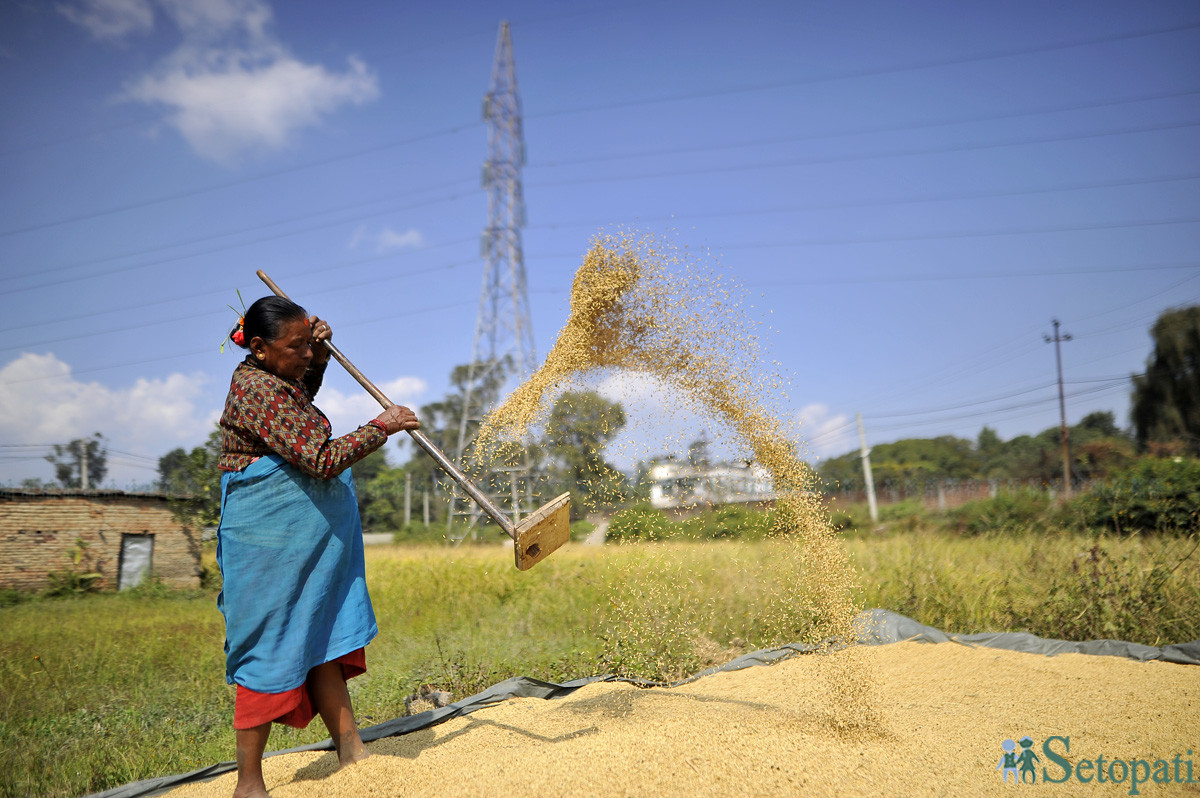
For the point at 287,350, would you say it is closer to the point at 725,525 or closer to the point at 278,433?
the point at 278,433

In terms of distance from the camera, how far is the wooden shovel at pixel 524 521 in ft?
7.75

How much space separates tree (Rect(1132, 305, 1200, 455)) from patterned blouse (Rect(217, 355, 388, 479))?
100.0 ft

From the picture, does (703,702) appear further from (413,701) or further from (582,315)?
(582,315)

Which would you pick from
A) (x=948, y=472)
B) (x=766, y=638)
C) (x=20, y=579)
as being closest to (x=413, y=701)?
(x=766, y=638)

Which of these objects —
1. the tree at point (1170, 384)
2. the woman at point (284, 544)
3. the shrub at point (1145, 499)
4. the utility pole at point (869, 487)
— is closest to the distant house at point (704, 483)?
the woman at point (284, 544)

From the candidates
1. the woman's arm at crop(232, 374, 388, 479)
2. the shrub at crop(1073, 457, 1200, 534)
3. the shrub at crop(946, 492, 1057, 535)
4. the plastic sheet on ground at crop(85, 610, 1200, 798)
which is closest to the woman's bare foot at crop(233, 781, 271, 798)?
the plastic sheet on ground at crop(85, 610, 1200, 798)

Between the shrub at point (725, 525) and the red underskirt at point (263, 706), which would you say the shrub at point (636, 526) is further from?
the red underskirt at point (263, 706)

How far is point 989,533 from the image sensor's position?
A: 7.64 metres

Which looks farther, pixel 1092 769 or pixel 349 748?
pixel 349 748

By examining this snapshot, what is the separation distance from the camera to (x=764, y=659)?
388 centimetres

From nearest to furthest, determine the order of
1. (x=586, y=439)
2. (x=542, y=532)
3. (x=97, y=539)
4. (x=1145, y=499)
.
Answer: (x=542, y=532) < (x=586, y=439) < (x=1145, y=499) < (x=97, y=539)

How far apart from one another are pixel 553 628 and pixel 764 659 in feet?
5.12

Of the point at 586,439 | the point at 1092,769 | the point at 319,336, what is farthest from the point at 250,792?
the point at 1092,769

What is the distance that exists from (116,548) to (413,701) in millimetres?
10272
